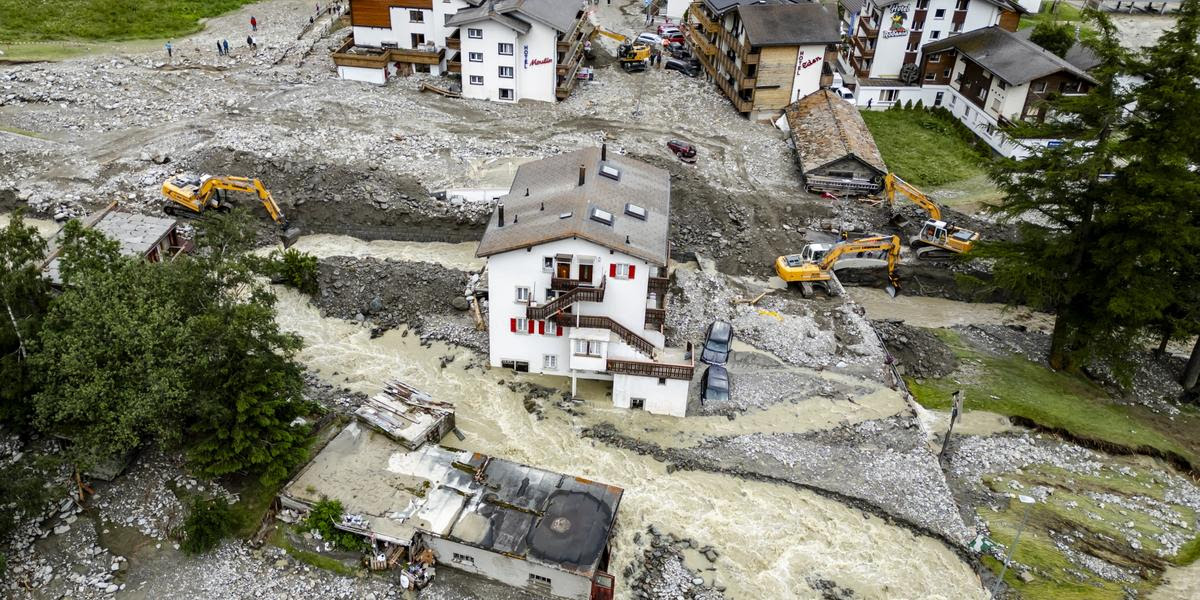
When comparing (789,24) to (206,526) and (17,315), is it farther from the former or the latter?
(17,315)

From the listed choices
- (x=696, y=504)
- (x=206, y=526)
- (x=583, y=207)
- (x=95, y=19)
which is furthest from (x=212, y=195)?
(x=95, y=19)

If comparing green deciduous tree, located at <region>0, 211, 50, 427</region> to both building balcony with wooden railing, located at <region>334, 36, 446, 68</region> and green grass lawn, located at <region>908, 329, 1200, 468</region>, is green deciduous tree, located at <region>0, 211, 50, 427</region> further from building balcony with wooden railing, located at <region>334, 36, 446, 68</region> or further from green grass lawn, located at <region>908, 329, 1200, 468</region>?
building balcony with wooden railing, located at <region>334, 36, 446, 68</region>

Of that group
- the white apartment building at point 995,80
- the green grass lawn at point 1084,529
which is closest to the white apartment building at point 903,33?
the white apartment building at point 995,80

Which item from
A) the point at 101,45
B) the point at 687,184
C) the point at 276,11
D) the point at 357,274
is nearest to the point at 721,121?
the point at 687,184

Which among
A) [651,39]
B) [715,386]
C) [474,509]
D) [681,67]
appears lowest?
[474,509]

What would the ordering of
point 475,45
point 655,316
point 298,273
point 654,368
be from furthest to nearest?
point 475,45 < point 298,273 < point 655,316 < point 654,368

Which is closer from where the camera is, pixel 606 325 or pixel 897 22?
pixel 606 325
